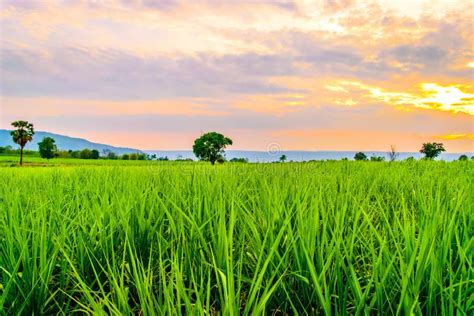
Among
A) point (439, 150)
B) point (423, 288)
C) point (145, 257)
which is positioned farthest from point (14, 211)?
point (439, 150)

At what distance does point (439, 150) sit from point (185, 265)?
54.3 m

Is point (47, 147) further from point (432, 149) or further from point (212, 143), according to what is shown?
point (432, 149)

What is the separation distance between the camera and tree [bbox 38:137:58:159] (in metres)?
55.6

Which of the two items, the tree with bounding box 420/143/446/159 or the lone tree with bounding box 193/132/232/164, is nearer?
the lone tree with bounding box 193/132/232/164

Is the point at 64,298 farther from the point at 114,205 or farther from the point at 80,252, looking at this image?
the point at 114,205

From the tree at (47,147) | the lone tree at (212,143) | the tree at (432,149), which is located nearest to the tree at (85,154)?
the tree at (47,147)

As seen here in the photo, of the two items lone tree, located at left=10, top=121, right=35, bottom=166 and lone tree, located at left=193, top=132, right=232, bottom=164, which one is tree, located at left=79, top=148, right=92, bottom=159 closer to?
lone tree, located at left=10, top=121, right=35, bottom=166

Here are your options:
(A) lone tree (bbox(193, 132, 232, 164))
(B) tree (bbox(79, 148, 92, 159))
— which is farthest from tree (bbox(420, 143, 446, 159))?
(B) tree (bbox(79, 148, 92, 159))

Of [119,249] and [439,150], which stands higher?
[439,150]

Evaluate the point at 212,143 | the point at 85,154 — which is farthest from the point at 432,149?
the point at 85,154

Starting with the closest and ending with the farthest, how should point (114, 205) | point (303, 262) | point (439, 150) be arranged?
point (303, 262)
point (114, 205)
point (439, 150)

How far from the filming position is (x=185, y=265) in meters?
1.37

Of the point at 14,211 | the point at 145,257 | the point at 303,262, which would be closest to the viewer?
the point at 303,262

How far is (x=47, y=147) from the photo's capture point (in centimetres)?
5606
